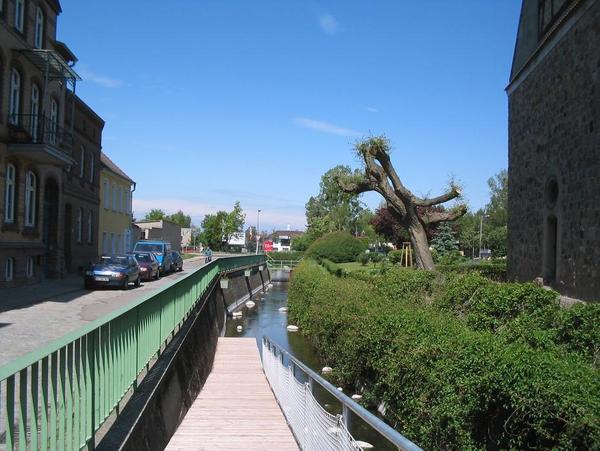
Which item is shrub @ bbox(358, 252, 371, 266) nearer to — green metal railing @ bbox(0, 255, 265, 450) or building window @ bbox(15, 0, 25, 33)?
building window @ bbox(15, 0, 25, 33)

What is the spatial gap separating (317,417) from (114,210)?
3454cm

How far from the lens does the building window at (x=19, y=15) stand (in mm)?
20325

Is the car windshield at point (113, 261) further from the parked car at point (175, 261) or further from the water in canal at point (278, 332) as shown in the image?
the parked car at point (175, 261)

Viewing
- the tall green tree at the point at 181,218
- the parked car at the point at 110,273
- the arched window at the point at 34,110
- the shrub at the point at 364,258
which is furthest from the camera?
the tall green tree at the point at 181,218

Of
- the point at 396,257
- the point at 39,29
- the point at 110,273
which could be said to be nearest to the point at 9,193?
the point at 110,273

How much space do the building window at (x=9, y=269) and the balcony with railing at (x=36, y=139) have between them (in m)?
3.70

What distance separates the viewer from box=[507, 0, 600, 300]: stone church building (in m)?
16.3

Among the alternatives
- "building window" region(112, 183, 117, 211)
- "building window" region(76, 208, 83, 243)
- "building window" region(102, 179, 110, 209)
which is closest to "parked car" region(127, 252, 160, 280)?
"building window" region(76, 208, 83, 243)

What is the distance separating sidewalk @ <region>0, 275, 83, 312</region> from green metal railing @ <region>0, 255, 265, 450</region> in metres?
10.1

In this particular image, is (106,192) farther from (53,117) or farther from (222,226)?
(222,226)

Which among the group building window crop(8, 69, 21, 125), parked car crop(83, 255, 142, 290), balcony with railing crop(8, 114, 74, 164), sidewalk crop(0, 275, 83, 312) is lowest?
sidewalk crop(0, 275, 83, 312)

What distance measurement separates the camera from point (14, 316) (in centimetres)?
1376

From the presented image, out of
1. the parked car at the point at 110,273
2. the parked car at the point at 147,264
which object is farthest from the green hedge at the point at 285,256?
the parked car at the point at 110,273

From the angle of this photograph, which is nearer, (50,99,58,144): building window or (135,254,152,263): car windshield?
(50,99,58,144): building window
